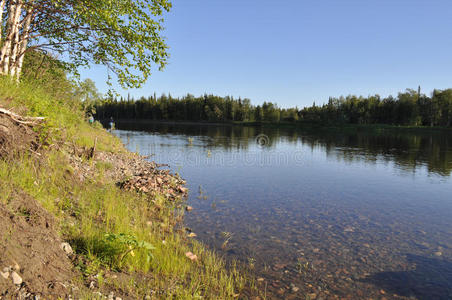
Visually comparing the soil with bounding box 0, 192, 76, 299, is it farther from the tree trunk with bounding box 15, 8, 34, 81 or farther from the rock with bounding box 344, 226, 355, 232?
the tree trunk with bounding box 15, 8, 34, 81

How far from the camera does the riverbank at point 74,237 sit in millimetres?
4695

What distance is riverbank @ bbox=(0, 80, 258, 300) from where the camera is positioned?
4695 millimetres

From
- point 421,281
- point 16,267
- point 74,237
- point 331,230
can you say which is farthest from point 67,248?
point 331,230

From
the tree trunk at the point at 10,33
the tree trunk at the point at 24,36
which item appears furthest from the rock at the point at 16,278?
the tree trunk at the point at 24,36

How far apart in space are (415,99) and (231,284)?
13575 cm

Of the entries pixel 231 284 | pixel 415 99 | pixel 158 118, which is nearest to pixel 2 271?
pixel 231 284

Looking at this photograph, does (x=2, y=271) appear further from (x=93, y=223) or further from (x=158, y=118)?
(x=158, y=118)

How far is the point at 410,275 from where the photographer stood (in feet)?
26.5

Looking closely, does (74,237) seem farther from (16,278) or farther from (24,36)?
(24,36)

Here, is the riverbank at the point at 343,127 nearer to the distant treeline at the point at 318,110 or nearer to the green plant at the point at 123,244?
A: the distant treeline at the point at 318,110

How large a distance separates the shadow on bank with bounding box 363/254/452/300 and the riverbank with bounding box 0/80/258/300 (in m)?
3.92

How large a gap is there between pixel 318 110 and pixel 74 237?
145635mm

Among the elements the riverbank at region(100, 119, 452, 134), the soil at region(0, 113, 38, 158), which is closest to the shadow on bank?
the soil at region(0, 113, 38, 158)

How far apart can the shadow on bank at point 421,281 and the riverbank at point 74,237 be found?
392 centimetres
